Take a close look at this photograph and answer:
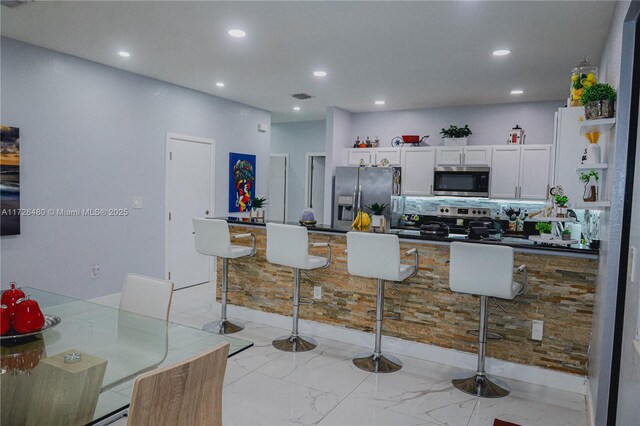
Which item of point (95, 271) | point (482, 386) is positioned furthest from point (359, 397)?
point (95, 271)

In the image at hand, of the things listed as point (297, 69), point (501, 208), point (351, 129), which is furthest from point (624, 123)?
point (351, 129)

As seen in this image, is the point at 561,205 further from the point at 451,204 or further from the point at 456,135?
the point at 451,204

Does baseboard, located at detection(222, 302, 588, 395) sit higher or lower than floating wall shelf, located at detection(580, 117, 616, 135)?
lower

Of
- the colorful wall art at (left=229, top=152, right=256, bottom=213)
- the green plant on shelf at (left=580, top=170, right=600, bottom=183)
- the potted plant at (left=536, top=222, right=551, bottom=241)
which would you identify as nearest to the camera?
the green plant on shelf at (left=580, top=170, right=600, bottom=183)

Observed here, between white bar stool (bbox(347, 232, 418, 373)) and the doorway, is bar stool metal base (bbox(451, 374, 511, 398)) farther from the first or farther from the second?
the doorway

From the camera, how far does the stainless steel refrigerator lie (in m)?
6.38

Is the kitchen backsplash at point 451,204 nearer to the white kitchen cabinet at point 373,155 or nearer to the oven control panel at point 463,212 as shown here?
the oven control panel at point 463,212

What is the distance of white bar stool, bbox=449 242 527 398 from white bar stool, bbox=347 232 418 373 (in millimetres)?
389

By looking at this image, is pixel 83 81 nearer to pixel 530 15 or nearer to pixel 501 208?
pixel 530 15

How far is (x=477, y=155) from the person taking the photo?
6.09 metres

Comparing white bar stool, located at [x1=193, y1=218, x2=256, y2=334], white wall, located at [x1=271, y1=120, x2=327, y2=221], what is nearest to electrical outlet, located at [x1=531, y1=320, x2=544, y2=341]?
white bar stool, located at [x1=193, y1=218, x2=256, y2=334]

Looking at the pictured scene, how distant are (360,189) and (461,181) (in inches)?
58.0

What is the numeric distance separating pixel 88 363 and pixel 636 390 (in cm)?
200

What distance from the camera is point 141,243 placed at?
5.22m
